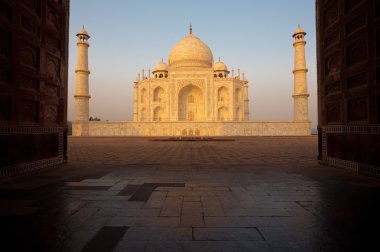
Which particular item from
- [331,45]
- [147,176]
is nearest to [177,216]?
[147,176]

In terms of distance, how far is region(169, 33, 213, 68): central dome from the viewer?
31.9 meters

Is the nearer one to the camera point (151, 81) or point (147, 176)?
point (147, 176)

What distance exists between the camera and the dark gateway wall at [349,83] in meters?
3.54

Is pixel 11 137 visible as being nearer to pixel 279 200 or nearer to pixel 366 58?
pixel 279 200

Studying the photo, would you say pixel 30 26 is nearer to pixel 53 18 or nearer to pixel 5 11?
pixel 5 11

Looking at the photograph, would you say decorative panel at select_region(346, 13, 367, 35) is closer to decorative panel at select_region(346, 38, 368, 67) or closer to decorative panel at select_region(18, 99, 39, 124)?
decorative panel at select_region(346, 38, 368, 67)

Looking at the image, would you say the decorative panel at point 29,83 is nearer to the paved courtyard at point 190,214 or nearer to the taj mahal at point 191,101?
the paved courtyard at point 190,214

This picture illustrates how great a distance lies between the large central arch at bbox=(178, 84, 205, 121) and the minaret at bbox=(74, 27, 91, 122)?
35.5 feet

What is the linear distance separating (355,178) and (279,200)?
175 centimetres

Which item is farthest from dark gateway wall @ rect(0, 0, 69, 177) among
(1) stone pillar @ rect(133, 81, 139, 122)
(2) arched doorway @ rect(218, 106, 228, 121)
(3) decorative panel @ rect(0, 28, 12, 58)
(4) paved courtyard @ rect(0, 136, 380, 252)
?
(1) stone pillar @ rect(133, 81, 139, 122)

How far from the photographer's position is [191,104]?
31234 mm

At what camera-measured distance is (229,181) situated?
3.28m

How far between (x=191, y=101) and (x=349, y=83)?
27349mm

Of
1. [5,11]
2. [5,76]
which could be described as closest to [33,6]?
[5,11]
